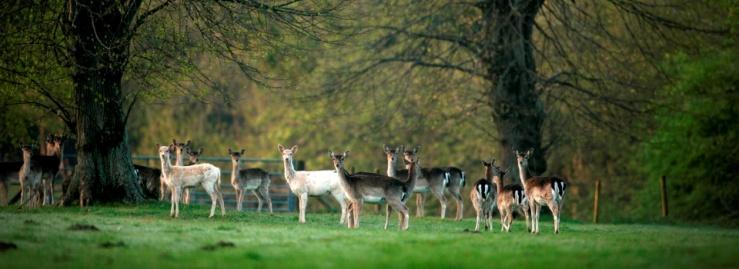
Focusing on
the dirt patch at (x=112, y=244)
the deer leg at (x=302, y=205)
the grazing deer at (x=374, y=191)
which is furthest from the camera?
the deer leg at (x=302, y=205)

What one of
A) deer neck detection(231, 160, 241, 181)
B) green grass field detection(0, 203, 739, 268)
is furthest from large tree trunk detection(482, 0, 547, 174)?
green grass field detection(0, 203, 739, 268)

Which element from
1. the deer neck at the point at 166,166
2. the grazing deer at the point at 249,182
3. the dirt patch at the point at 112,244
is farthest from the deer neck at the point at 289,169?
the dirt patch at the point at 112,244

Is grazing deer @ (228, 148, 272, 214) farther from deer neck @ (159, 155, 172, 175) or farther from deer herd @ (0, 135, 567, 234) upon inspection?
deer neck @ (159, 155, 172, 175)

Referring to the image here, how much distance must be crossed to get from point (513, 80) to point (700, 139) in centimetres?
721

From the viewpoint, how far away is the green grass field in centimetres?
1543

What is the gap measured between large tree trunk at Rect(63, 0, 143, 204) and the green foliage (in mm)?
16663

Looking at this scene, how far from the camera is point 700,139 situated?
3653 centimetres

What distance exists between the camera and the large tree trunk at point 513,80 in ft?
108

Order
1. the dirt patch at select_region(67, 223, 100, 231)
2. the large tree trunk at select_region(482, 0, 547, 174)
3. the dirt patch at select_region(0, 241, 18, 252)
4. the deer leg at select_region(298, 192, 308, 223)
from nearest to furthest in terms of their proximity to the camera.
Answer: the dirt patch at select_region(0, 241, 18, 252) < the dirt patch at select_region(67, 223, 100, 231) < the deer leg at select_region(298, 192, 308, 223) < the large tree trunk at select_region(482, 0, 547, 174)

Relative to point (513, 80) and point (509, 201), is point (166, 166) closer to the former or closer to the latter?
point (509, 201)

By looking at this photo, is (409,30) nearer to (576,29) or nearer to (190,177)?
(576,29)

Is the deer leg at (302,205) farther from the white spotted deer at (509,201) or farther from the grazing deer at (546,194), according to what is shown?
the grazing deer at (546,194)

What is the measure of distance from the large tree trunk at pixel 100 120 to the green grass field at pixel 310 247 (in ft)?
12.3

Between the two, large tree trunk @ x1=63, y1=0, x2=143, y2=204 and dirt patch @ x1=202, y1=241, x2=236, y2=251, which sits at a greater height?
large tree trunk @ x1=63, y1=0, x2=143, y2=204
